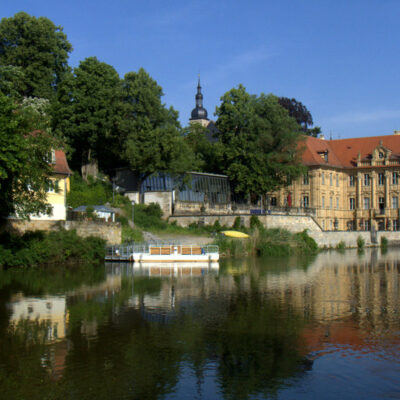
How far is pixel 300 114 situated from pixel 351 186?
16.0 meters

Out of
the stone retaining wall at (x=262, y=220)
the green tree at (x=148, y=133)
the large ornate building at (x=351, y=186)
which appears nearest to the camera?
the green tree at (x=148, y=133)

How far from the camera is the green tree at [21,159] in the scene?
29984mm

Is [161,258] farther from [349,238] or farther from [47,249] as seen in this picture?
Result: [349,238]

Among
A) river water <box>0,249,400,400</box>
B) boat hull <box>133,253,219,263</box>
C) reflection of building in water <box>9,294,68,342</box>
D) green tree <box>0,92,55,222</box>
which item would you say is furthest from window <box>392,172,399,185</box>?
reflection of building in water <box>9,294,68,342</box>

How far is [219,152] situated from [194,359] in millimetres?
56502

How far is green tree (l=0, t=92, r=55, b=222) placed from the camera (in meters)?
30.0

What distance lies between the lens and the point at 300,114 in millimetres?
99125

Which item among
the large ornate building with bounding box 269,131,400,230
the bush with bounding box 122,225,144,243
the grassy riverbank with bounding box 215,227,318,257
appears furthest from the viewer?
the large ornate building with bounding box 269,131,400,230

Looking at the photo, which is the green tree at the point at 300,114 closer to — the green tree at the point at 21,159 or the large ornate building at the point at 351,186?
the large ornate building at the point at 351,186

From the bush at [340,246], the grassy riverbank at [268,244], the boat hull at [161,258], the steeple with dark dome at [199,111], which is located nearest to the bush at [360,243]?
the bush at [340,246]

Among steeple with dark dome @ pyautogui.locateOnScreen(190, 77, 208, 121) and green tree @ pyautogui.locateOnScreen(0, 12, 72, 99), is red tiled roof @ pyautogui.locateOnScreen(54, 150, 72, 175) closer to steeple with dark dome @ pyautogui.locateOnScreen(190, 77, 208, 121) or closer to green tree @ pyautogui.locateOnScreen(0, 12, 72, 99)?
green tree @ pyautogui.locateOnScreen(0, 12, 72, 99)

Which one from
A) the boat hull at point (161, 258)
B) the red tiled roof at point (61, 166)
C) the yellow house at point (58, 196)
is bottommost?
the boat hull at point (161, 258)

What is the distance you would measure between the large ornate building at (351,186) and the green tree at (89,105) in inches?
1263

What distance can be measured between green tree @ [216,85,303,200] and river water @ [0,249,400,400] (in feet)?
125
